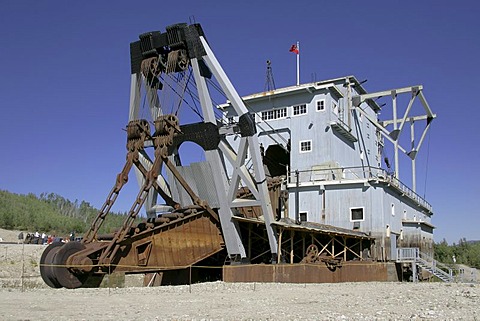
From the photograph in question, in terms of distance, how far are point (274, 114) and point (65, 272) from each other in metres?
19.9

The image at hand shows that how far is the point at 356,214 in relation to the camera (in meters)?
28.6

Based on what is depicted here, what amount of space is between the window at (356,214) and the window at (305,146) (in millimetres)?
5315

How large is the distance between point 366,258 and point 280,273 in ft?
22.5

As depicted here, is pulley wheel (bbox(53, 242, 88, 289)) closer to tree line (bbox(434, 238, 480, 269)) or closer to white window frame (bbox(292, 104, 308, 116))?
white window frame (bbox(292, 104, 308, 116))

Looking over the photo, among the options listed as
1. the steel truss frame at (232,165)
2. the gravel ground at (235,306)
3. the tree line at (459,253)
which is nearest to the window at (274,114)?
the steel truss frame at (232,165)

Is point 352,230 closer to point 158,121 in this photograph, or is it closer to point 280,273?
point 280,273

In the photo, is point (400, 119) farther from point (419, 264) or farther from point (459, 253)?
point (459, 253)

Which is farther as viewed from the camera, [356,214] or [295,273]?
[356,214]

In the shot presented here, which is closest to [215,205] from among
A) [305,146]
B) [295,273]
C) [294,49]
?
[295,273]

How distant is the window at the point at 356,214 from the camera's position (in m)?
28.4

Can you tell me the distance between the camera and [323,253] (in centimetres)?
2717

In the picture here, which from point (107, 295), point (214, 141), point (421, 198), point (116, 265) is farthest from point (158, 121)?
point (421, 198)

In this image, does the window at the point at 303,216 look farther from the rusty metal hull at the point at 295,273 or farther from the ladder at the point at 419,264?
the ladder at the point at 419,264

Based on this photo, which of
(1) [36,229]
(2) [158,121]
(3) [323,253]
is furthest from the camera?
(1) [36,229]
